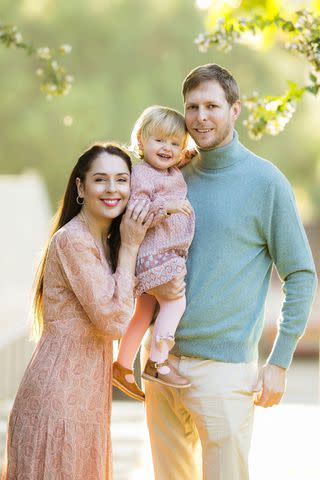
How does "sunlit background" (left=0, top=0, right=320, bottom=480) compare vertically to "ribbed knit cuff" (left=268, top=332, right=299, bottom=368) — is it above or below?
above

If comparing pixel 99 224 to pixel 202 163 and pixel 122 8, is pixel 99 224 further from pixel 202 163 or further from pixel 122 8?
pixel 122 8

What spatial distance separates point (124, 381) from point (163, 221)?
589 millimetres

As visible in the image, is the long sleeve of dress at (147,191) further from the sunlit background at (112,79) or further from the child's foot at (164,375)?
the sunlit background at (112,79)

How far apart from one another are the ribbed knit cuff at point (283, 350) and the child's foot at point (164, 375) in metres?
0.30

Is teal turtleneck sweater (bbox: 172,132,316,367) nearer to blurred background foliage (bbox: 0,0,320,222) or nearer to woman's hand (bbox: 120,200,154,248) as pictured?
woman's hand (bbox: 120,200,154,248)

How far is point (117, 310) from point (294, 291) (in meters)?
0.60

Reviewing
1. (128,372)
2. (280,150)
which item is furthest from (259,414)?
(280,150)

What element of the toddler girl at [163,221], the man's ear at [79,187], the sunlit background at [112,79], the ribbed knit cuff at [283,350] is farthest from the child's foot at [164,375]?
the sunlit background at [112,79]

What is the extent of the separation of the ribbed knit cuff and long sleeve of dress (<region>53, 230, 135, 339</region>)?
51cm

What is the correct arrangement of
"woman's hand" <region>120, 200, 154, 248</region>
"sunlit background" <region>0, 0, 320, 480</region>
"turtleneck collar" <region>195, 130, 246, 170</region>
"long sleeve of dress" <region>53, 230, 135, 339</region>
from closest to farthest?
"long sleeve of dress" <region>53, 230, 135, 339</region> → "woman's hand" <region>120, 200, 154, 248</region> → "turtleneck collar" <region>195, 130, 246, 170</region> → "sunlit background" <region>0, 0, 320, 480</region>

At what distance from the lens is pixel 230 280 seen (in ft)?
11.6

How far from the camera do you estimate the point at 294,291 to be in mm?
3525

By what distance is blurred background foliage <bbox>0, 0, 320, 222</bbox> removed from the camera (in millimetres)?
23219

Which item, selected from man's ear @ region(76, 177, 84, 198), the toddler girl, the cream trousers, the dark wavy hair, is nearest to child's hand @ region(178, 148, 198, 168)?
the toddler girl
